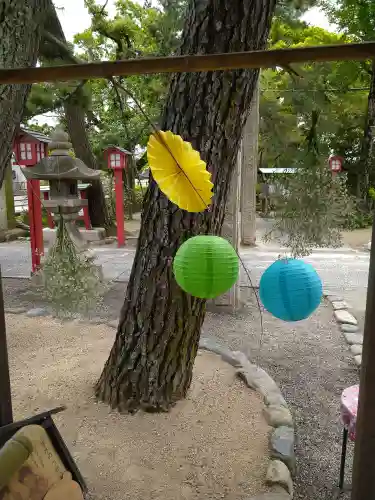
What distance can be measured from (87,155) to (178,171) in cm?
828

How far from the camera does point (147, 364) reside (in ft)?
7.63

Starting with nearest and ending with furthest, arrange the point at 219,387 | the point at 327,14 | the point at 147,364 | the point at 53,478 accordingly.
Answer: the point at 53,478 → the point at 147,364 → the point at 219,387 → the point at 327,14

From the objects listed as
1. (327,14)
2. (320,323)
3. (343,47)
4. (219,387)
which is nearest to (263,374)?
(219,387)

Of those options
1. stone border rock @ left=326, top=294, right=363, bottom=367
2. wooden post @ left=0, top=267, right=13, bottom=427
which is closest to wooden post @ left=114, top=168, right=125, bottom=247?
stone border rock @ left=326, top=294, right=363, bottom=367

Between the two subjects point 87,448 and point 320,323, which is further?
point 320,323

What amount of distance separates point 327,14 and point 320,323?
906 cm

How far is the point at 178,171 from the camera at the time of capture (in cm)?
134

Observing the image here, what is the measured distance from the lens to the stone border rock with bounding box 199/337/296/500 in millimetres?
1872

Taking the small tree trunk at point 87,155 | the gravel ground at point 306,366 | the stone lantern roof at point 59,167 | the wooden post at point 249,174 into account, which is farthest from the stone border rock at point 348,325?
the small tree trunk at point 87,155

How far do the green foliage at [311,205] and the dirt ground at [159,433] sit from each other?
1.13 metres

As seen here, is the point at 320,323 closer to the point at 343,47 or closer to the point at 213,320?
the point at 213,320

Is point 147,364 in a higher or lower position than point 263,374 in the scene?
higher

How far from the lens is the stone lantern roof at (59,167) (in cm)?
454

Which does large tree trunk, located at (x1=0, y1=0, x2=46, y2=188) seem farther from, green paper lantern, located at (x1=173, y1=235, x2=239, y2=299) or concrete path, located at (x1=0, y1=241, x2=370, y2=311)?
concrete path, located at (x1=0, y1=241, x2=370, y2=311)
